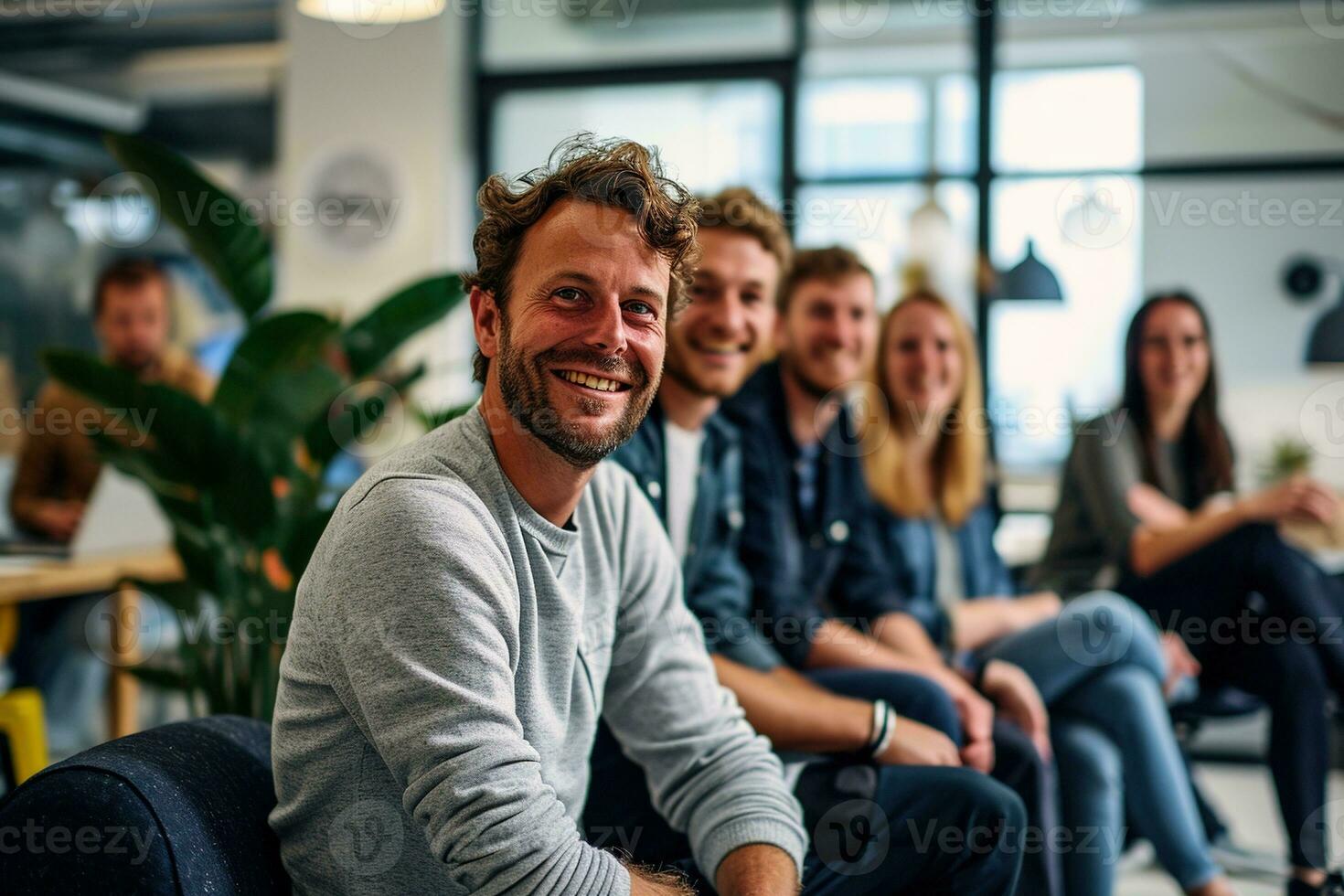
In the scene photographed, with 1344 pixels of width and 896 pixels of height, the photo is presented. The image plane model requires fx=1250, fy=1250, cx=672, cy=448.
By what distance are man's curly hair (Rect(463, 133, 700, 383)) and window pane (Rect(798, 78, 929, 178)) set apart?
11.3 ft

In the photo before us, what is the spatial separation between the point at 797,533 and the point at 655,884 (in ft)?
3.35

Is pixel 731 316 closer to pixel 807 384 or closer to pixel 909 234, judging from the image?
pixel 807 384

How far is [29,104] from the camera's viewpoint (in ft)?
20.2

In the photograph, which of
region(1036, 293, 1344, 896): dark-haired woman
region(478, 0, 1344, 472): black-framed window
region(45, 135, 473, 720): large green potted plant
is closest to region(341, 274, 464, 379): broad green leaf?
region(45, 135, 473, 720): large green potted plant

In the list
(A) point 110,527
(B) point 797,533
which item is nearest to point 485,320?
(B) point 797,533

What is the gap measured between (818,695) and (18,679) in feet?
8.00

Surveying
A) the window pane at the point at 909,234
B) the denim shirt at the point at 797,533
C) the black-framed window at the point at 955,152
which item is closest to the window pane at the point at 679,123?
the black-framed window at the point at 955,152

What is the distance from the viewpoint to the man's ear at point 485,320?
51.9 inches

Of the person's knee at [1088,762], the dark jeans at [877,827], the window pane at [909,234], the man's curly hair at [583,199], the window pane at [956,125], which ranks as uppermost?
the window pane at [956,125]

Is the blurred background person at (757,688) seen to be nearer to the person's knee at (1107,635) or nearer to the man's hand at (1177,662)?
A: the person's knee at (1107,635)

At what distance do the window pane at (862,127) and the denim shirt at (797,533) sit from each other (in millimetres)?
2599

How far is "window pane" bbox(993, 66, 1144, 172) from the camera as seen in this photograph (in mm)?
4434

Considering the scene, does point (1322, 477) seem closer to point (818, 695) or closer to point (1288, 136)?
point (1288, 136)

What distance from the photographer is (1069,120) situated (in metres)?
4.50
